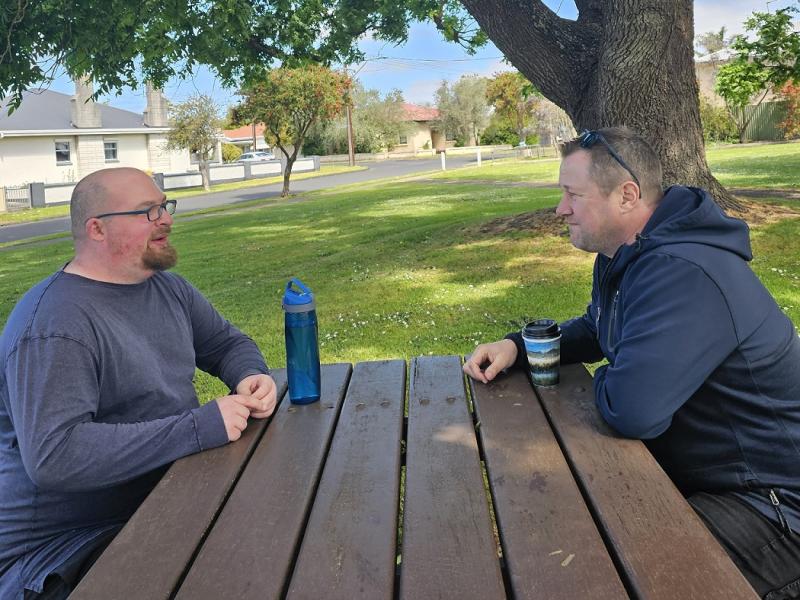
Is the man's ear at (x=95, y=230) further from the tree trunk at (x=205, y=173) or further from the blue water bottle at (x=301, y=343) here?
the tree trunk at (x=205, y=173)

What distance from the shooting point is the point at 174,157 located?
143 feet

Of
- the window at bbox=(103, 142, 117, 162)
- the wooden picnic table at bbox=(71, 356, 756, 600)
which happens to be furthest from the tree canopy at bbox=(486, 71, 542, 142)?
the wooden picnic table at bbox=(71, 356, 756, 600)

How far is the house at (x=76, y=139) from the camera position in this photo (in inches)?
1448

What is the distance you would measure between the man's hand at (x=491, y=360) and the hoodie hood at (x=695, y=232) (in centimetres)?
56

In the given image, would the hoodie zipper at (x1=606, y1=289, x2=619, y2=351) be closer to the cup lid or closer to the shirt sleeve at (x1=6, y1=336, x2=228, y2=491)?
the cup lid

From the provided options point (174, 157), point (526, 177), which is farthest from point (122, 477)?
point (174, 157)

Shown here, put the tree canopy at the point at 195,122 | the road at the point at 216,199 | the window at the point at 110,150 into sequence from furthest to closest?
the window at the point at 110,150 < the tree canopy at the point at 195,122 < the road at the point at 216,199

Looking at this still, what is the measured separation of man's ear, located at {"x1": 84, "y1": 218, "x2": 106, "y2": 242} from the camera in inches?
95.7

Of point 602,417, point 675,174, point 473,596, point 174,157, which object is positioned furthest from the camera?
point 174,157

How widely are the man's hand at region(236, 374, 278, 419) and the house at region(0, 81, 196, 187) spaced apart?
1455 inches

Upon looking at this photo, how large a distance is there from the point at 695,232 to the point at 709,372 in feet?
1.37

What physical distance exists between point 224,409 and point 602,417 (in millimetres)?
1086

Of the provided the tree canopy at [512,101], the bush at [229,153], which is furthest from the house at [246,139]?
the tree canopy at [512,101]

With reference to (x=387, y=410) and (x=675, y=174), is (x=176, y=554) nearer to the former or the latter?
(x=387, y=410)
